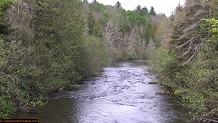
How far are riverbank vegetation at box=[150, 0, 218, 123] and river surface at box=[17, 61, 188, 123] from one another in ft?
5.55

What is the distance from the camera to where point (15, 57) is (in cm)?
1650

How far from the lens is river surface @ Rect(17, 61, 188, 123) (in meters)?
19.8

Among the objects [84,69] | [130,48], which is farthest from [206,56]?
[130,48]

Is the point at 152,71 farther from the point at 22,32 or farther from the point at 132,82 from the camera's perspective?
the point at 22,32

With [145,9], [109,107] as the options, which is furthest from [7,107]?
[145,9]

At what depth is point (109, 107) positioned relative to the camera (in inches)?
925

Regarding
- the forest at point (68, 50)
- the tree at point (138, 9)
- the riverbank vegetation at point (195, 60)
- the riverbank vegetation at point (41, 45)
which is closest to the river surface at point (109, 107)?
the forest at point (68, 50)

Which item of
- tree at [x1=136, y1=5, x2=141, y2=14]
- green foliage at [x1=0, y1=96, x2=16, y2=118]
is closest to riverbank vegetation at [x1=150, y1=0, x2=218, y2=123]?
green foliage at [x1=0, y1=96, x2=16, y2=118]

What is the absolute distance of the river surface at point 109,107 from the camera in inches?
781

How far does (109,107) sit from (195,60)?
8.11 meters

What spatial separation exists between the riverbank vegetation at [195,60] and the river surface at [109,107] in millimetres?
1692

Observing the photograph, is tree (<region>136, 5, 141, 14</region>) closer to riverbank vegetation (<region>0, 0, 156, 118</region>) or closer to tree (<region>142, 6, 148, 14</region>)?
tree (<region>142, 6, 148, 14</region>)

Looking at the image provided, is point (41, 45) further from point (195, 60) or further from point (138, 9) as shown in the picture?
point (138, 9)

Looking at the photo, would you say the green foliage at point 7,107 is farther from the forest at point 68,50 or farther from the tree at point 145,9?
the tree at point 145,9
